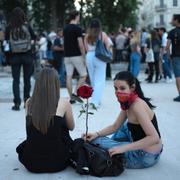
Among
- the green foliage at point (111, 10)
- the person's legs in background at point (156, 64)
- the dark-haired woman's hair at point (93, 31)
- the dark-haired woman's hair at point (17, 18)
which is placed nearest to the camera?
the dark-haired woman's hair at point (17, 18)

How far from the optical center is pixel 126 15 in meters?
39.4

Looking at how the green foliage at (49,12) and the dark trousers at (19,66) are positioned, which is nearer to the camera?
the dark trousers at (19,66)

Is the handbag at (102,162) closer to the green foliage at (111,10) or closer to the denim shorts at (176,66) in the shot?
the denim shorts at (176,66)

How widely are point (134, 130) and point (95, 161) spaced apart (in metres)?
0.57

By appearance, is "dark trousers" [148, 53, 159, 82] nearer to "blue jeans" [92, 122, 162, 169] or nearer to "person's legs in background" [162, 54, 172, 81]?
"person's legs in background" [162, 54, 172, 81]

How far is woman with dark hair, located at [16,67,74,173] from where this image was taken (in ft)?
15.7

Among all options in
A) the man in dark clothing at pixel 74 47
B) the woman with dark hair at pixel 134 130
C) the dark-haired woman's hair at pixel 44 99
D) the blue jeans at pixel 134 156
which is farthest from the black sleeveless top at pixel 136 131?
the man in dark clothing at pixel 74 47

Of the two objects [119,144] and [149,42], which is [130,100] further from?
[149,42]

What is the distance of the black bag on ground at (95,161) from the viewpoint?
480 cm

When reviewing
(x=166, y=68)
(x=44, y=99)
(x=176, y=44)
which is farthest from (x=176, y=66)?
(x=44, y=99)

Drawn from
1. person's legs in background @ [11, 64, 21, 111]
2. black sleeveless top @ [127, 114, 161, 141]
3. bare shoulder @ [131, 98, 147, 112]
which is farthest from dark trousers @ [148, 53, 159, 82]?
bare shoulder @ [131, 98, 147, 112]

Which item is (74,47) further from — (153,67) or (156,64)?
(153,67)

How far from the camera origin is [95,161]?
189 inches

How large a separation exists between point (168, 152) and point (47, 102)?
1.87 meters
